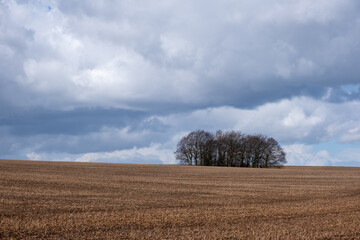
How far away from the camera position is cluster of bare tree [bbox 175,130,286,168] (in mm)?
106875

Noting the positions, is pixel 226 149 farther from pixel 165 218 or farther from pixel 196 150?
pixel 165 218

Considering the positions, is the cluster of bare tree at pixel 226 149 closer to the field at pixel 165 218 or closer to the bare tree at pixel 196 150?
the bare tree at pixel 196 150

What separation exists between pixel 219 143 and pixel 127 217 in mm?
97485

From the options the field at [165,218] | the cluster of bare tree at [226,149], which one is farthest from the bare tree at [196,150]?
the field at [165,218]

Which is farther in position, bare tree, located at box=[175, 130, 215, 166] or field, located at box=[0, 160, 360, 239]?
bare tree, located at box=[175, 130, 215, 166]

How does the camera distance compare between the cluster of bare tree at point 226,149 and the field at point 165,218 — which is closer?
the field at point 165,218

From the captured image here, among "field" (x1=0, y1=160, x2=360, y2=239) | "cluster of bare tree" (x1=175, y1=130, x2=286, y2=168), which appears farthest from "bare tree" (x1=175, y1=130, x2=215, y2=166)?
"field" (x1=0, y1=160, x2=360, y2=239)

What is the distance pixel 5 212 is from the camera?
641 inches

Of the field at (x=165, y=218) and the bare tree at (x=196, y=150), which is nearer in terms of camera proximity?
the field at (x=165, y=218)

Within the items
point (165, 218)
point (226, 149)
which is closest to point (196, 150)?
point (226, 149)

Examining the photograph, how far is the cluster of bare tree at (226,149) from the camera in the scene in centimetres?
10688

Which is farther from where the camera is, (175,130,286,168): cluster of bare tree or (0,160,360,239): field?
(175,130,286,168): cluster of bare tree

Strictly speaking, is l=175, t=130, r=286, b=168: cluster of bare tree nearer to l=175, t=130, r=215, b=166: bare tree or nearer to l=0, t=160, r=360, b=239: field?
l=175, t=130, r=215, b=166: bare tree

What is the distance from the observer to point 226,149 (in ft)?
367
